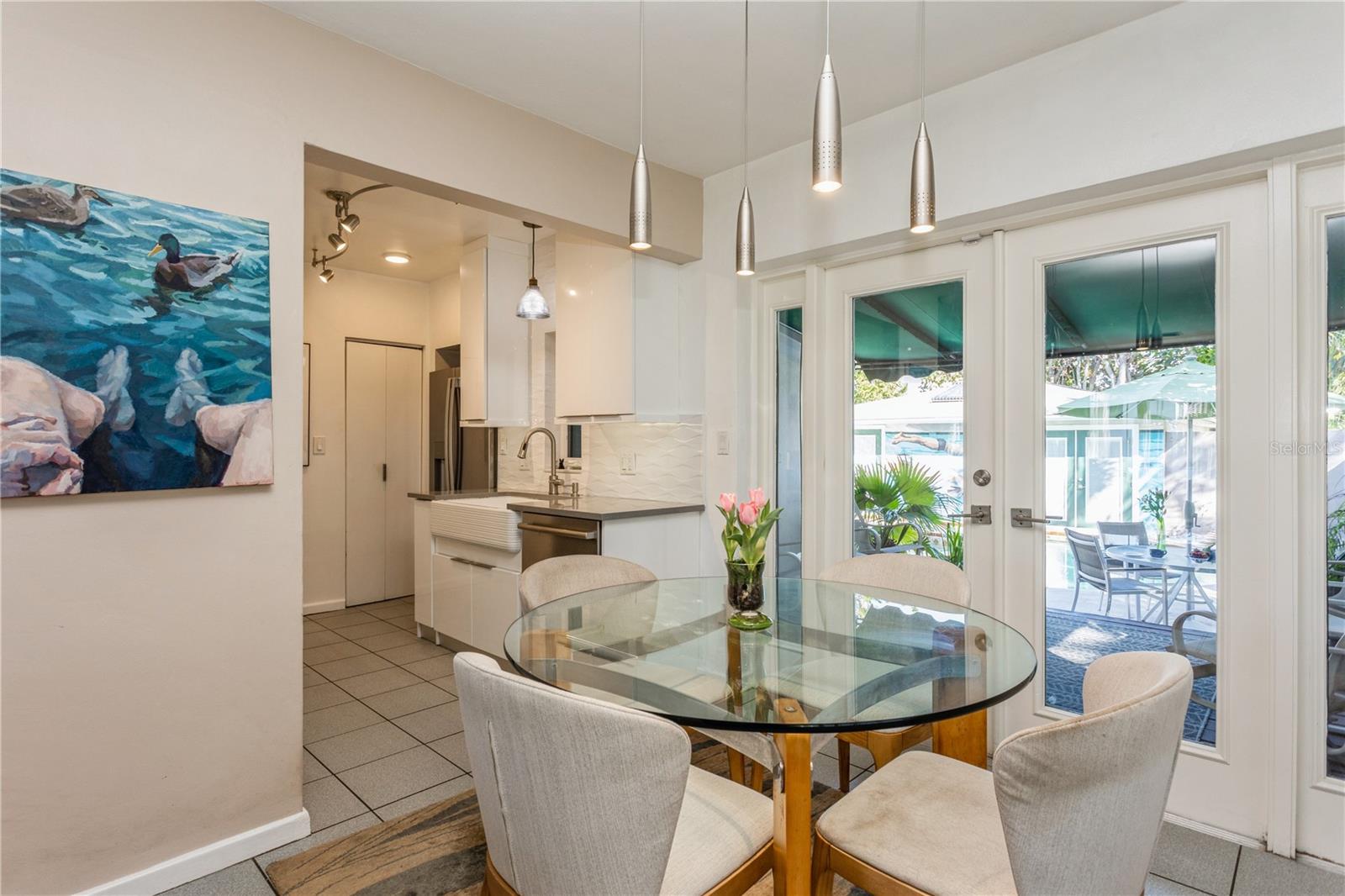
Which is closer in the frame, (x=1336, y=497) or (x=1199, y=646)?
(x=1336, y=497)

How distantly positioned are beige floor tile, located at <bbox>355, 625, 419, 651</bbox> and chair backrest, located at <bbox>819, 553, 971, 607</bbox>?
2.95m

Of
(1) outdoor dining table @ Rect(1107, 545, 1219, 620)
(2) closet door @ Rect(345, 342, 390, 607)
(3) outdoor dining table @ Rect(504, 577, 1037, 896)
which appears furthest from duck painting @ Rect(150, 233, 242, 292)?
(2) closet door @ Rect(345, 342, 390, 607)

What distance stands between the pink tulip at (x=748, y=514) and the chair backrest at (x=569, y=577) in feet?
2.45

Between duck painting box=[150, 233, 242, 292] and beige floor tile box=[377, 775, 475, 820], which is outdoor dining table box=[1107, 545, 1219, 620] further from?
duck painting box=[150, 233, 242, 292]

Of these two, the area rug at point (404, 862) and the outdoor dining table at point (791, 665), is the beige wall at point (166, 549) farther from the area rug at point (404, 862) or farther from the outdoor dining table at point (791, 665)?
the outdoor dining table at point (791, 665)

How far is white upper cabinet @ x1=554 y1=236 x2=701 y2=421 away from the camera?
11.5 feet

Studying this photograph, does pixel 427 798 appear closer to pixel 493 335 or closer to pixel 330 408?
pixel 493 335

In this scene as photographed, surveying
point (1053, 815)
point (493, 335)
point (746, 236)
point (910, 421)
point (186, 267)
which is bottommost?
point (1053, 815)

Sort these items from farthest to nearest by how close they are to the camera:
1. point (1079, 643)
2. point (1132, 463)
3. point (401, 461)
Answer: point (401, 461) < point (1079, 643) < point (1132, 463)

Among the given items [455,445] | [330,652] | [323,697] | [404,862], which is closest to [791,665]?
[404,862]

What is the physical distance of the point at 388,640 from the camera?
4340 mm

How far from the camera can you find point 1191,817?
2211 millimetres

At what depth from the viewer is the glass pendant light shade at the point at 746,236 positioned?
1978 millimetres

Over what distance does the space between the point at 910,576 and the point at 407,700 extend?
246 centimetres
